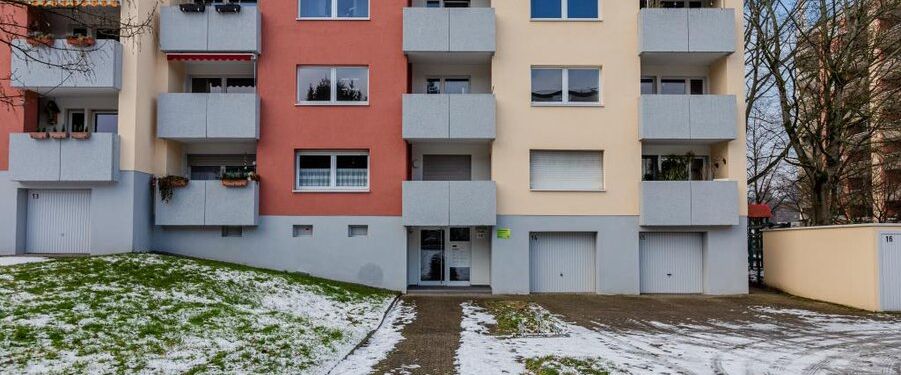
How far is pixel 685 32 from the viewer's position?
63.2ft

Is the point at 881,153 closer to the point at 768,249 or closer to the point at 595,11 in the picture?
the point at 768,249

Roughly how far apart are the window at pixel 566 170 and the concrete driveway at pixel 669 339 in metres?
3.90

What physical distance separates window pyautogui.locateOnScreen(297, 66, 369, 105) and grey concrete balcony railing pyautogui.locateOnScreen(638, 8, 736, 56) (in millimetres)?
8884

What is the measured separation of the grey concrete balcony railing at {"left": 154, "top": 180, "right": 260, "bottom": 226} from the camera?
61.3ft

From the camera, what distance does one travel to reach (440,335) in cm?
1201

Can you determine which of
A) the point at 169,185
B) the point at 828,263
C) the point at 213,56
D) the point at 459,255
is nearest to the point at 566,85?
the point at 459,255

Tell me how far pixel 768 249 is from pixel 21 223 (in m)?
23.8

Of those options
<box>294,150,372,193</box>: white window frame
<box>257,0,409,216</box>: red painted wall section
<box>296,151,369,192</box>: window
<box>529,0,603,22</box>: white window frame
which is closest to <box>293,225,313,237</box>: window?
<box>257,0,409,216</box>: red painted wall section

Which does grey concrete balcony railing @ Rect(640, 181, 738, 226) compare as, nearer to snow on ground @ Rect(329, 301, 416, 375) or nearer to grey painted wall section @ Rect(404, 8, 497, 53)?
grey painted wall section @ Rect(404, 8, 497, 53)

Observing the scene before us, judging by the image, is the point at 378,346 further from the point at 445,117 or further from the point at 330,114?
the point at 330,114

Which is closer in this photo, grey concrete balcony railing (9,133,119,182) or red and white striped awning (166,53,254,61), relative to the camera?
grey concrete balcony railing (9,133,119,182)

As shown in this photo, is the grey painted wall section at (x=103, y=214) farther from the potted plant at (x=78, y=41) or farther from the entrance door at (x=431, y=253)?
the entrance door at (x=431, y=253)

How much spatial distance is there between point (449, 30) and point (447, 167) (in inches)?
176

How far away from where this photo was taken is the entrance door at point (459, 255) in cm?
2025
